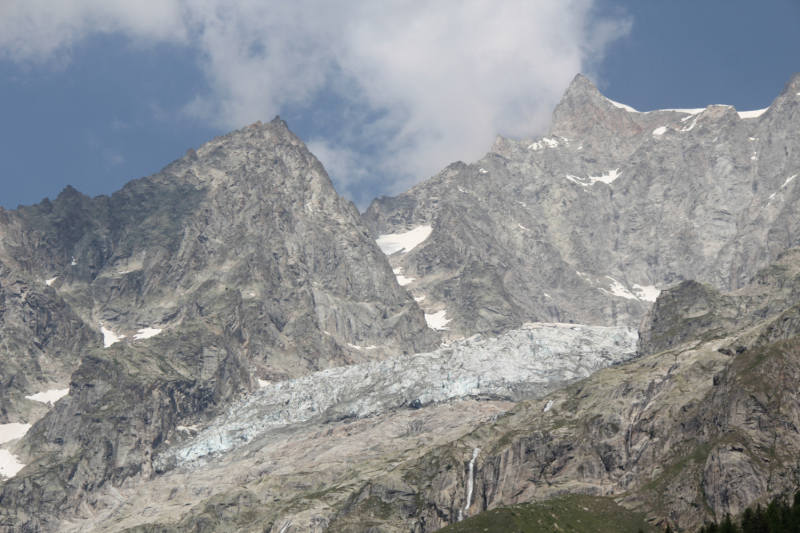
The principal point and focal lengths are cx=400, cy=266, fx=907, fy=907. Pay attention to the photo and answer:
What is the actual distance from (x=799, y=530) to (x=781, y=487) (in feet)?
139

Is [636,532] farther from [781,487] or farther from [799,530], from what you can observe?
[799,530]

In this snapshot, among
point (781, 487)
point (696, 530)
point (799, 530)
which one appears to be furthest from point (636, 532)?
point (799, 530)

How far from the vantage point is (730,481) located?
7859 inches

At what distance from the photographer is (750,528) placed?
6275 inches

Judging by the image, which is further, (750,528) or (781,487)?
(781,487)

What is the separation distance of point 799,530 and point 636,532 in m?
49.4

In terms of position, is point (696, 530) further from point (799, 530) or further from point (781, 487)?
point (799, 530)

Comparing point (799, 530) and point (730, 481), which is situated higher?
point (730, 481)

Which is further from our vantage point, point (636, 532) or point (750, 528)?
point (636, 532)

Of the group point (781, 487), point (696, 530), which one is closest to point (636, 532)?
point (696, 530)

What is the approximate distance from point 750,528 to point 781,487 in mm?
38788

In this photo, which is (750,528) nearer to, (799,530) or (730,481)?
(799,530)

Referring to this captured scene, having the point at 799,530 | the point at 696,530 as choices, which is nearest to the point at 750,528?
the point at 799,530

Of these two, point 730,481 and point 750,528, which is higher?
point 730,481
